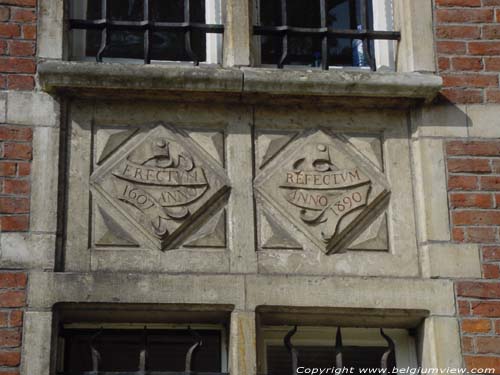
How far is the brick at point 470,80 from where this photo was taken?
6598 mm

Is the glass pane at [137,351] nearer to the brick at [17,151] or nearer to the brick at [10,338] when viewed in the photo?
the brick at [10,338]

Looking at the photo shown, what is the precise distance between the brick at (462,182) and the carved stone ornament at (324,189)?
0.35 m

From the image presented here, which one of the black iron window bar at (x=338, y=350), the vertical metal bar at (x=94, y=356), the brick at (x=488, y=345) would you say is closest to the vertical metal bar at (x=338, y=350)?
the black iron window bar at (x=338, y=350)

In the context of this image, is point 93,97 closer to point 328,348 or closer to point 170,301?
point 170,301

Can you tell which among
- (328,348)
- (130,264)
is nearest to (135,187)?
(130,264)

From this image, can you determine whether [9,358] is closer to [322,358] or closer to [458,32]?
[322,358]

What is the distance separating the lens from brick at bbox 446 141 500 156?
21.2 ft

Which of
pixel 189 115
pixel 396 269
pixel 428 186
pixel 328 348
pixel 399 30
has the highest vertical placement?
pixel 399 30

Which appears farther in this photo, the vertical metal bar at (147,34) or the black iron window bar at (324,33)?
the black iron window bar at (324,33)

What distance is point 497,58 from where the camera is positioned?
6660 millimetres

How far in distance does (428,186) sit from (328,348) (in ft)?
3.38

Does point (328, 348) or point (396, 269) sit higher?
point (396, 269)

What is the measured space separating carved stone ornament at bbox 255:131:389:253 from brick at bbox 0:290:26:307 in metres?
1.38

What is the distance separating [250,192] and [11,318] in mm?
1423
